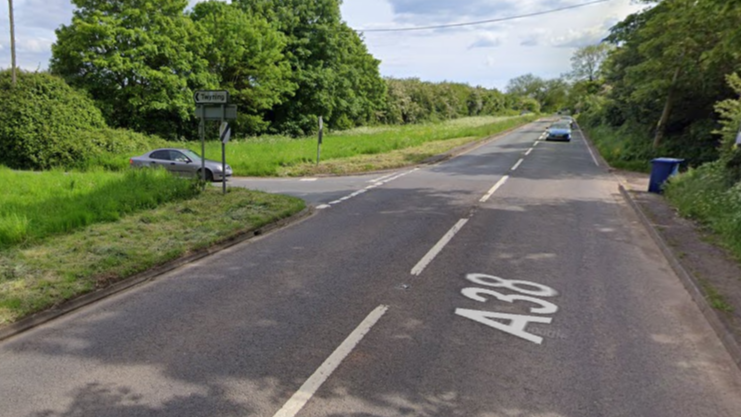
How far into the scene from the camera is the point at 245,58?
36.1 m

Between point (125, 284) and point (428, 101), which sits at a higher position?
point (428, 101)

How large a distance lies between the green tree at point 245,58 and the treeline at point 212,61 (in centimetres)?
8

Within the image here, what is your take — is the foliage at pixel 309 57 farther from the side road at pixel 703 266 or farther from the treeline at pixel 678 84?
the side road at pixel 703 266

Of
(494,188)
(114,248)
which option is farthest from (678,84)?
(114,248)

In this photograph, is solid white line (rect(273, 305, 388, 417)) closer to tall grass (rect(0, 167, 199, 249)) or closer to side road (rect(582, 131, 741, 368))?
side road (rect(582, 131, 741, 368))

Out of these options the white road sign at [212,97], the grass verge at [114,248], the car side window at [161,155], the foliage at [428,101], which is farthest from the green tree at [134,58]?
the foliage at [428,101]

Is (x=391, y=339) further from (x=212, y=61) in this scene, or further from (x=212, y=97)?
(x=212, y=61)

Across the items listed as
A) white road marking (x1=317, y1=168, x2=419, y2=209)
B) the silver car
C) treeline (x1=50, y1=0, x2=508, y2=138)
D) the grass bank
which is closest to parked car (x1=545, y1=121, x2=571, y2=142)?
treeline (x1=50, y1=0, x2=508, y2=138)

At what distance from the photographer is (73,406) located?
337cm

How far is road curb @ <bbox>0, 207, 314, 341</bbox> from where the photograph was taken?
15.5 feet

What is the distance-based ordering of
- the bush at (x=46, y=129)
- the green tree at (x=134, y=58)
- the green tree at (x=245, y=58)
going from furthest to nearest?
the green tree at (x=245, y=58)
the green tree at (x=134, y=58)
the bush at (x=46, y=129)

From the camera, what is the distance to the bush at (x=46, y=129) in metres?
21.2

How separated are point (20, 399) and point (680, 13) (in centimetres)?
1908

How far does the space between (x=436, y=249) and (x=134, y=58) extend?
28.6 metres
